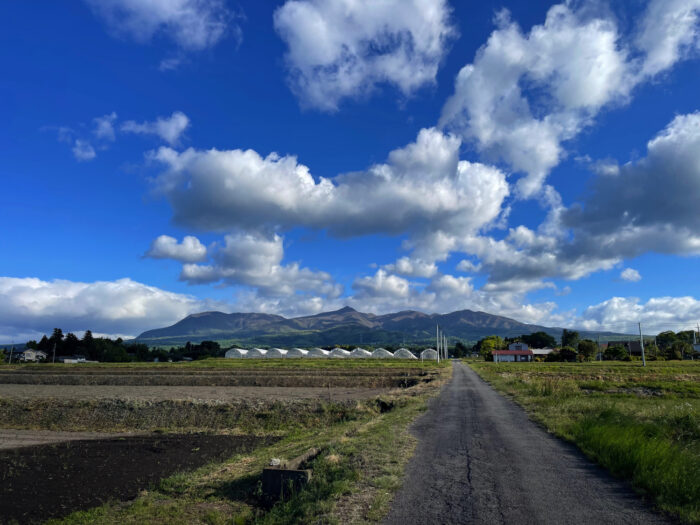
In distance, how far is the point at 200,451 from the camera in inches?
832

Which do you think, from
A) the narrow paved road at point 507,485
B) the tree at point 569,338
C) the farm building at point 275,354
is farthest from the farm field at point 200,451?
the tree at point 569,338

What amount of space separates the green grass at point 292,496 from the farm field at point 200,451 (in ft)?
0.14

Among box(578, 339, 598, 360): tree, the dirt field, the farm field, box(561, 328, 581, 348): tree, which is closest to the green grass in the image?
the farm field

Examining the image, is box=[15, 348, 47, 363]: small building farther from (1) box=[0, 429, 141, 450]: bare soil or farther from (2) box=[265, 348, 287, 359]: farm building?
(1) box=[0, 429, 141, 450]: bare soil

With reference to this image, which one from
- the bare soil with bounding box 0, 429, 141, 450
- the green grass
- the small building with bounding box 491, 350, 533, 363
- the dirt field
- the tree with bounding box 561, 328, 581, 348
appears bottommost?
the small building with bounding box 491, 350, 533, 363

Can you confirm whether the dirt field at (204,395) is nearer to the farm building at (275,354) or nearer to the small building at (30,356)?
the farm building at (275,354)

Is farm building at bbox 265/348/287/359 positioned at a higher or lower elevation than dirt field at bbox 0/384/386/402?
lower

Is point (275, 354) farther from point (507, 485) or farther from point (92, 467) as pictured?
Result: point (507, 485)

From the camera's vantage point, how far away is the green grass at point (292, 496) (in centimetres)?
970

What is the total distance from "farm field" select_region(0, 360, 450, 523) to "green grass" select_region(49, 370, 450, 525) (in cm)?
4

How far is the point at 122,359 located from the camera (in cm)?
13850

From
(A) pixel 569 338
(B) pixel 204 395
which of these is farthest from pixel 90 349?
(A) pixel 569 338

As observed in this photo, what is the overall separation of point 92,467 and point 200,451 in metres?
4.58

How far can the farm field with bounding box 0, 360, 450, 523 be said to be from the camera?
37.2ft
